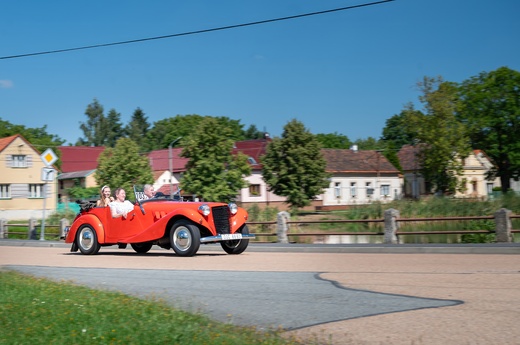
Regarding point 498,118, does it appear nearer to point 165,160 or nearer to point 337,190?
point 337,190

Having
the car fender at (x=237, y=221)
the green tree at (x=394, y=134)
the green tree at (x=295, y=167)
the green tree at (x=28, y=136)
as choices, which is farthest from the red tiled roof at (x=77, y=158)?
the car fender at (x=237, y=221)

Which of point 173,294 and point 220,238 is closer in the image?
point 173,294

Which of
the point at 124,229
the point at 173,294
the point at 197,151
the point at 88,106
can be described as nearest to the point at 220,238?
the point at 124,229

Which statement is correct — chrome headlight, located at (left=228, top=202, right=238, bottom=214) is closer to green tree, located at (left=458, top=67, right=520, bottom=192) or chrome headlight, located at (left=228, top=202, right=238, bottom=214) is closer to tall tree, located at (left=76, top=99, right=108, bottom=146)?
green tree, located at (left=458, top=67, right=520, bottom=192)

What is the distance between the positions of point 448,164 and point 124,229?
4156 centimetres

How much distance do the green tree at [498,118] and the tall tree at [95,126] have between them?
7268 cm

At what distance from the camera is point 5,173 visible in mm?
67500

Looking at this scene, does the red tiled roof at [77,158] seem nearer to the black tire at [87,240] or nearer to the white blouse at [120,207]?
the black tire at [87,240]

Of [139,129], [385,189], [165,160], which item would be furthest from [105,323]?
[139,129]

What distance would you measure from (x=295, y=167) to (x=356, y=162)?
24.3 metres

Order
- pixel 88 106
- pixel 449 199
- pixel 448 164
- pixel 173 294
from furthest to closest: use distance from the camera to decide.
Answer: pixel 88 106 → pixel 448 164 → pixel 449 199 → pixel 173 294

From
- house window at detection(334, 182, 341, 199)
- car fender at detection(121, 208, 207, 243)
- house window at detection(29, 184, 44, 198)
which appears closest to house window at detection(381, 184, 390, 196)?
house window at detection(334, 182, 341, 199)

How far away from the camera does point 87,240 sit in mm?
18219

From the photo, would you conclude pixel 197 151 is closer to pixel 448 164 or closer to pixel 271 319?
pixel 448 164
